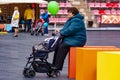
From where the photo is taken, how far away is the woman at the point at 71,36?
1322cm

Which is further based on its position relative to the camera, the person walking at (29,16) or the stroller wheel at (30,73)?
the person walking at (29,16)

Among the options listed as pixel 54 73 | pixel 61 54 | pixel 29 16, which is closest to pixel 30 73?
pixel 54 73

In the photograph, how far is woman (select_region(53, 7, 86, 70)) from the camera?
13.2m

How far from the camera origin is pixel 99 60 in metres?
9.28

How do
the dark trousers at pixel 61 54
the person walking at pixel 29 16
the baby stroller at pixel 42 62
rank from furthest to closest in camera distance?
1. the person walking at pixel 29 16
2. the dark trousers at pixel 61 54
3. the baby stroller at pixel 42 62

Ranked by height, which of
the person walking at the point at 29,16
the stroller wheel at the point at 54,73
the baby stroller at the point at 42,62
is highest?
the baby stroller at the point at 42,62

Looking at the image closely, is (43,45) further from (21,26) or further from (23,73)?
(21,26)

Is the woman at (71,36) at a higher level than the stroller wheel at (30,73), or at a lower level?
higher

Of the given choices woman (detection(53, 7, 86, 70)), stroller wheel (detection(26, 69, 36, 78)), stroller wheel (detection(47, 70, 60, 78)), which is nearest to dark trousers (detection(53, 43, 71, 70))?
woman (detection(53, 7, 86, 70))

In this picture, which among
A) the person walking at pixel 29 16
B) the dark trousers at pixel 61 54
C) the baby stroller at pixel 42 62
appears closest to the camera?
the baby stroller at pixel 42 62

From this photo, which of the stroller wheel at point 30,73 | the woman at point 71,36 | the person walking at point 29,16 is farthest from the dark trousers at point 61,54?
the person walking at point 29,16

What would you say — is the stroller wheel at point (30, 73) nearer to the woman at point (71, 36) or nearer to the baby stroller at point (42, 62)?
the baby stroller at point (42, 62)

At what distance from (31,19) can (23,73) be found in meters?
24.4

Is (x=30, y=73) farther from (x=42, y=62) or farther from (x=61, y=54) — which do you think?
(x=61, y=54)
